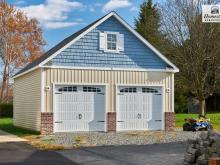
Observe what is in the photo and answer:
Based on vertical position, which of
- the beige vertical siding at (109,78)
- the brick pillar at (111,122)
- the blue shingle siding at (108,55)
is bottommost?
the brick pillar at (111,122)

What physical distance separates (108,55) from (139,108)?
3.17 meters

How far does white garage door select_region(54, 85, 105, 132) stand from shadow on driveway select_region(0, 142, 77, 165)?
18.2 ft

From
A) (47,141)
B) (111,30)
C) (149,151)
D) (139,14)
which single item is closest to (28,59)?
(139,14)

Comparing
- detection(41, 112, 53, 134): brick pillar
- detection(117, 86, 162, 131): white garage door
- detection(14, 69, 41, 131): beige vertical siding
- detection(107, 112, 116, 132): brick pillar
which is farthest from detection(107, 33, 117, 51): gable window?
detection(41, 112, 53, 134): brick pillar

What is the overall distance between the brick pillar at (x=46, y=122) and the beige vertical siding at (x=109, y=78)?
26 cm

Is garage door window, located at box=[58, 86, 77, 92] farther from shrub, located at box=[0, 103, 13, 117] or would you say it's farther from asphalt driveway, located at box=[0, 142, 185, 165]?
shrub, located at box=[0, 103, 13, 117]

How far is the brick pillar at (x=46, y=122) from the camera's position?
22172mm

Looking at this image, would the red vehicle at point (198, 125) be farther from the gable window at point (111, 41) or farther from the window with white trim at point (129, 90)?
the gable window at point (111, 41)

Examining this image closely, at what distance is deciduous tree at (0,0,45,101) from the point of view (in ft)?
167

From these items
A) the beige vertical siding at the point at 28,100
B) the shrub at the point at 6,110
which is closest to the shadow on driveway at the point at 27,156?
the beige vertical siding at the point at 28,100

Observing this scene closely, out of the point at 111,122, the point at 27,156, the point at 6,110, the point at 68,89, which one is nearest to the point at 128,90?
the point at 111,122

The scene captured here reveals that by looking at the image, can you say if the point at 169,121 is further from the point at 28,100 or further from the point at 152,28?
the point at 152,28

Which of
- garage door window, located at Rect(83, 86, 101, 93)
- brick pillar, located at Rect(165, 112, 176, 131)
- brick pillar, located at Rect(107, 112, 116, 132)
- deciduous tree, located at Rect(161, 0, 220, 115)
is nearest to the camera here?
garage door window, located at Rect(83, 86, 101, 93)

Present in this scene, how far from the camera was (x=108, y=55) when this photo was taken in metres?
A: 23.9
